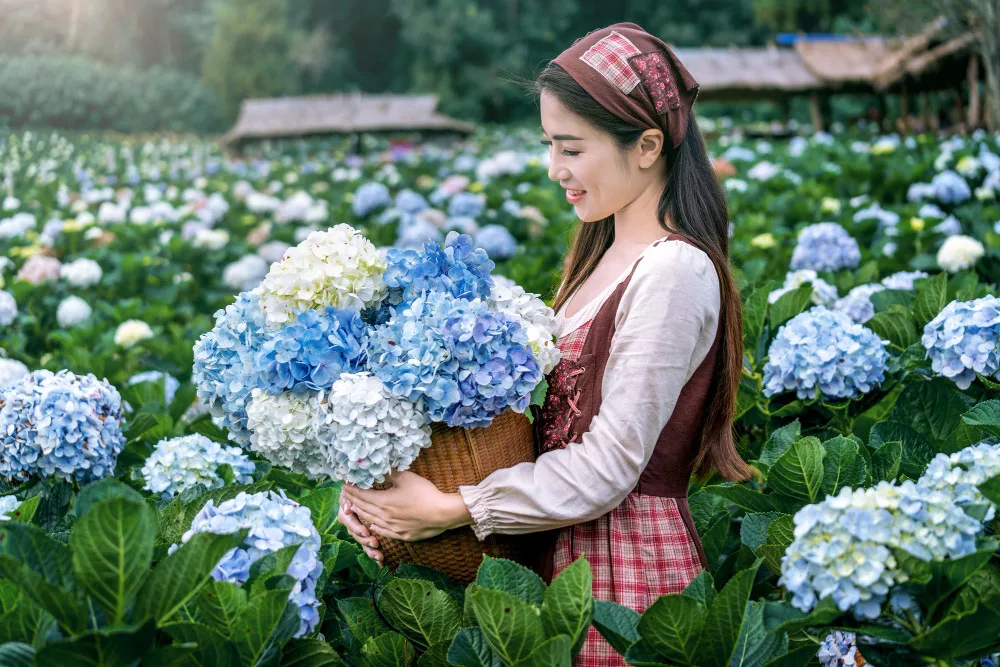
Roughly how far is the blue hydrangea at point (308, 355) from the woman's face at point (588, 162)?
0.48 m

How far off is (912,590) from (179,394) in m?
2.06

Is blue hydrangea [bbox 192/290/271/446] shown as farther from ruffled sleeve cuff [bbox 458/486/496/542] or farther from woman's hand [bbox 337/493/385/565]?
ruffled sleeve cuff [bbox 458/486/496/542]

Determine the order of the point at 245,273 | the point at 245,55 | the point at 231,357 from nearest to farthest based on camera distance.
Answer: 1. the point at 231,357
2. the point at 245,273
3. the point at 245,55

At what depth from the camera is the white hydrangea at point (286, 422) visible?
4.69 feet

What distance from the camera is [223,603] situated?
1.28m

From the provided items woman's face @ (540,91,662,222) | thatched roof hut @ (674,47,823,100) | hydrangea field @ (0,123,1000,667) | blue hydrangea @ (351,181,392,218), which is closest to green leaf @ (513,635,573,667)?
hydrangea field @ (0,123,1000,667)

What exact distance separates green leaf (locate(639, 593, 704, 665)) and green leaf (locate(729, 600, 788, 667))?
65 mm

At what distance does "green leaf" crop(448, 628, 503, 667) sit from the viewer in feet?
4.50

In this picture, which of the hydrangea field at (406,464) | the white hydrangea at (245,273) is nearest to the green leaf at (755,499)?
the hydrangea field at (406,464)

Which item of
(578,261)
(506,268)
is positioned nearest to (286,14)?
(506,268)

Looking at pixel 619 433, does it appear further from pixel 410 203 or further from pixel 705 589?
pixel 410 203

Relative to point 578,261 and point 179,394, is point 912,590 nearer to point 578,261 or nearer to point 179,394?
point 578,261

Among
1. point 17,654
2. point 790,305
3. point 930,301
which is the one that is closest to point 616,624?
point 17,654

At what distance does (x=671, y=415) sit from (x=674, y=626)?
1.37 feet
